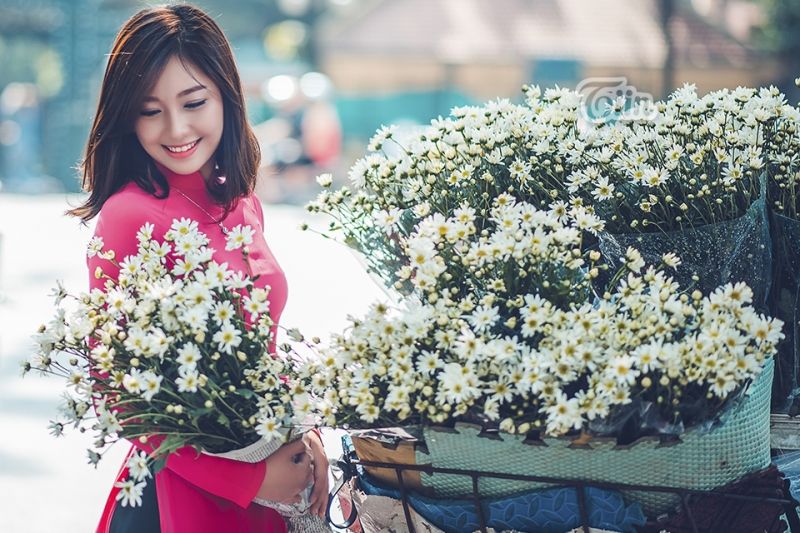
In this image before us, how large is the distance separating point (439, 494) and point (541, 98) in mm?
873

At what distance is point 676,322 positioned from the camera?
1.60 m

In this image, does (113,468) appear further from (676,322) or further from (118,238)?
(676,322)

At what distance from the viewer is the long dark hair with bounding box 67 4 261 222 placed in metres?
2.25

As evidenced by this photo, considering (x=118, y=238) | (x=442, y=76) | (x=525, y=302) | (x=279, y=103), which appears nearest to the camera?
(x=525, y=302)

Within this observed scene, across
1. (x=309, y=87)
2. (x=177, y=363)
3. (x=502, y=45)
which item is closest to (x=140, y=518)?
(x=177, y=363)

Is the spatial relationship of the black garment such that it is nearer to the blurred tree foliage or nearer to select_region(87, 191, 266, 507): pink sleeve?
select_region(87, 191, 266, 507): pink sleeve

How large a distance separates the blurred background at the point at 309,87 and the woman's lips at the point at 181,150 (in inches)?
24.8

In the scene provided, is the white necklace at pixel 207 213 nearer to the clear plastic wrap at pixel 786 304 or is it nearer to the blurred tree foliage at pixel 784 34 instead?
the clear plastic wrap at pixel 786 304

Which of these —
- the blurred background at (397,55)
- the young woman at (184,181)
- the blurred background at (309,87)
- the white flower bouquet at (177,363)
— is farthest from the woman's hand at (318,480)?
the blurred background at (397,55)

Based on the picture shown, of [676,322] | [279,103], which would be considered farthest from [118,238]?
[279,103]

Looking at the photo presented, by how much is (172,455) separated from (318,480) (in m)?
0.26

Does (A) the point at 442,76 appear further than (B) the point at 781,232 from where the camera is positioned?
Yes

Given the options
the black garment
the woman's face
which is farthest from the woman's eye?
the black garment

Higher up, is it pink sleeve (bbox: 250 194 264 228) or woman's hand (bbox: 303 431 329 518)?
pink sleeve (bbox: 250 194 264 228)
